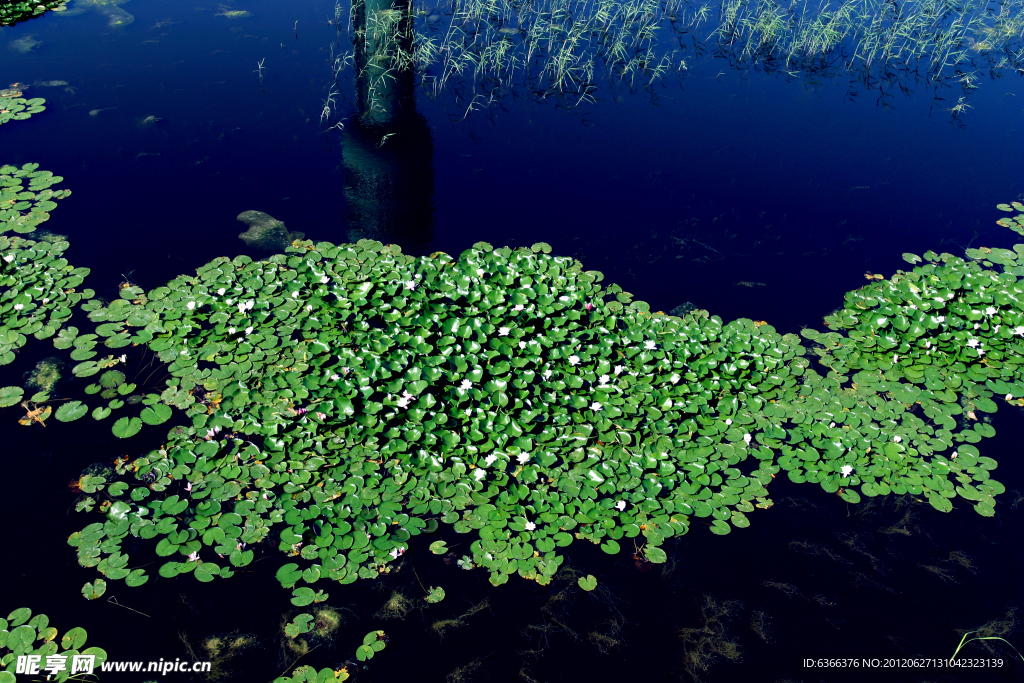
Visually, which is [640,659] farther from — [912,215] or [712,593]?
[912,215]

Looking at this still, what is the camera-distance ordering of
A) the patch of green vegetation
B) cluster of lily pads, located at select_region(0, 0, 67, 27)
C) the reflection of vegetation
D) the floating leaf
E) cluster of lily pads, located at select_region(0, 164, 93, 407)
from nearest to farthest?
the reflection of vegetation → the floating leaf → the patch of green vegetation → cluster of lily pads, located at select_region(0, 164, 93, 407) → cluster of lily pads, located at select_region(0, 0, 67, 27)

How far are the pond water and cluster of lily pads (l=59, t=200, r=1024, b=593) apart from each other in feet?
0.61

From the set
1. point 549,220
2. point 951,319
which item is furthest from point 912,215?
point 549,220

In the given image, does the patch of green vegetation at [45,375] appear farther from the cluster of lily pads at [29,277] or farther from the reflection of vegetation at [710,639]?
the reflection of vegetation at [710,639]

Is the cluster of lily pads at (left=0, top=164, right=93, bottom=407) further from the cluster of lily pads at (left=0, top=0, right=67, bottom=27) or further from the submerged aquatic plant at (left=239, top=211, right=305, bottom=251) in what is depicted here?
the cluster of lily pads at (left=0, top=0, right=67, bottom=27)

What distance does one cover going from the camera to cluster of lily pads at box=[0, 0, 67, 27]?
27.8 feet


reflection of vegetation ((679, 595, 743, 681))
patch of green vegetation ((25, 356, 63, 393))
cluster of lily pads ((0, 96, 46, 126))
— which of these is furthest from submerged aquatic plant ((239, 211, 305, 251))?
reflection of vegetation ((679, 595, 743, 681))

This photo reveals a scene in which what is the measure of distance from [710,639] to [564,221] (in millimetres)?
3708

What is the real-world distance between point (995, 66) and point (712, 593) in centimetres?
915

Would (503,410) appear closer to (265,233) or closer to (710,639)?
(710,639)

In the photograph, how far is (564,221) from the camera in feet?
20.0

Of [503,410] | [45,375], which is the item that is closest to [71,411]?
[45,375]

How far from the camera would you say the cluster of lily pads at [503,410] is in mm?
3748

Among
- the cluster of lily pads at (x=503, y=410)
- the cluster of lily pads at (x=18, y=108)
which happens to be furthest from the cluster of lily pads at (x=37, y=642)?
the cluster of lily pads at (x=18, y=108)
